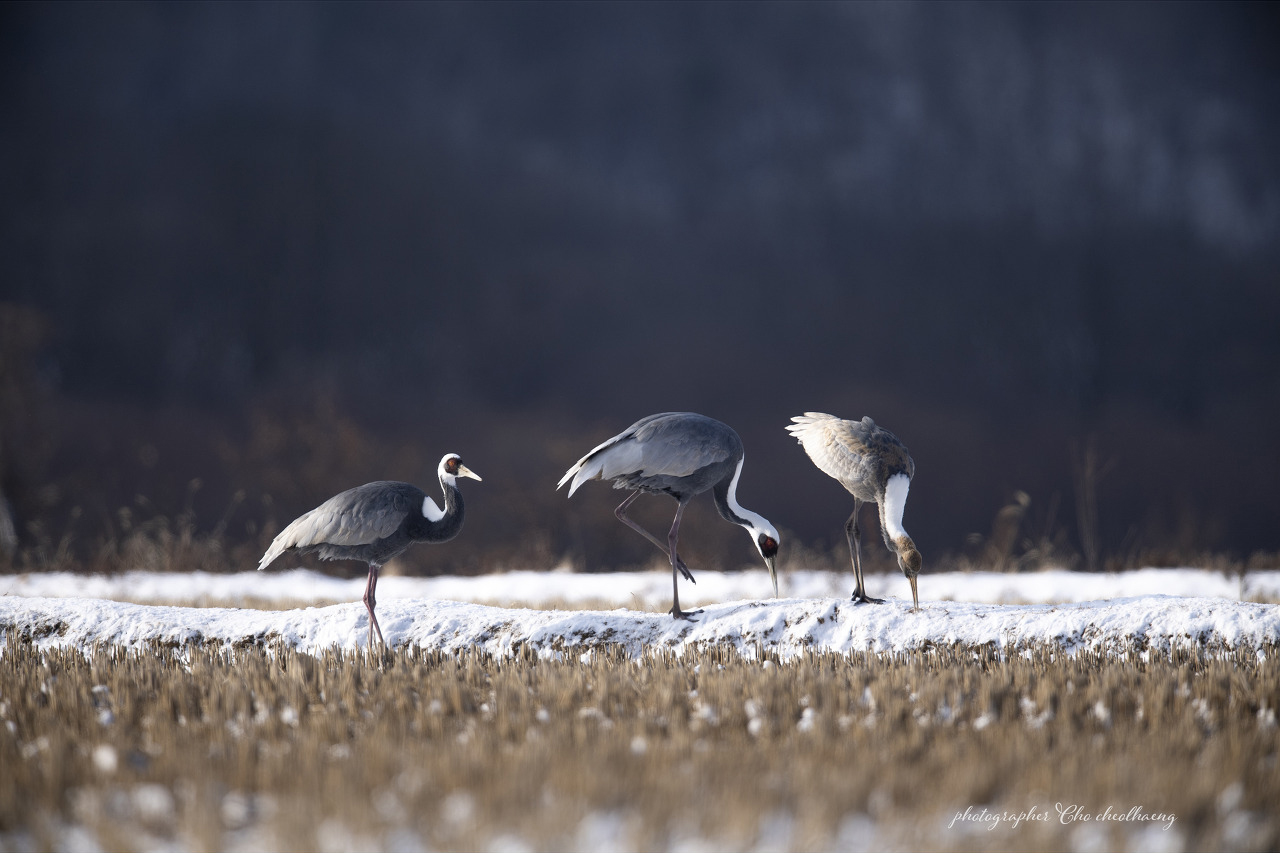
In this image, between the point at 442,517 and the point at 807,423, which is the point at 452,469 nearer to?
the point at 442,517

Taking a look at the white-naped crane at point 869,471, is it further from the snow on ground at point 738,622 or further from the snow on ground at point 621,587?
the snow on ground at point 621,587

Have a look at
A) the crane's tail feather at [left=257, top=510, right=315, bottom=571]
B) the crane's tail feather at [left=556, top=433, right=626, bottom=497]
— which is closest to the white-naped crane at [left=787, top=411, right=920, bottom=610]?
the crane's tail feather at [left=556, top=433, right=626, bottom=497]

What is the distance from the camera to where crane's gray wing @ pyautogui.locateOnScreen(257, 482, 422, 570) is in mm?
7000

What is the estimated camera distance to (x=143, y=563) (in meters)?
11.8

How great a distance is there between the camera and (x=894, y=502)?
7391 millimetres

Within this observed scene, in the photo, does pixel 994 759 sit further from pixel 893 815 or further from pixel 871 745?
pixel 893 815

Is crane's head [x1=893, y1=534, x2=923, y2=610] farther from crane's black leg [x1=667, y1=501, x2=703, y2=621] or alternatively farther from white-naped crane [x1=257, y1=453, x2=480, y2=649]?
white-naped crane [x1=257, y1=453, x2=480, y2=649]

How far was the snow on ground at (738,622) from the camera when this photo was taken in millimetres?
6590

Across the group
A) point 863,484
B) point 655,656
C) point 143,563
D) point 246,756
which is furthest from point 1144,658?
point 143,563

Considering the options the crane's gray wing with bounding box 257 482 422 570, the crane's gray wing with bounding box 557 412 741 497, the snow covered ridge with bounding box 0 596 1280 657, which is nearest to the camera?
the snow covered ridge with bounding box 0 596 1280 657

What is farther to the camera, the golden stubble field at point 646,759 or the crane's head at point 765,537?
the crane's head at point 765,537

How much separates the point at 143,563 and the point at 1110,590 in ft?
40.2

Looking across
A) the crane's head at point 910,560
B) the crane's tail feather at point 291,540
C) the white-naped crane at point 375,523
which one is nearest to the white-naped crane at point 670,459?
the white-naped crane at point 375,523

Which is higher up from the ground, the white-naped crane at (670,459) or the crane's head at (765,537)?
the white-naped crane at (670,459)
